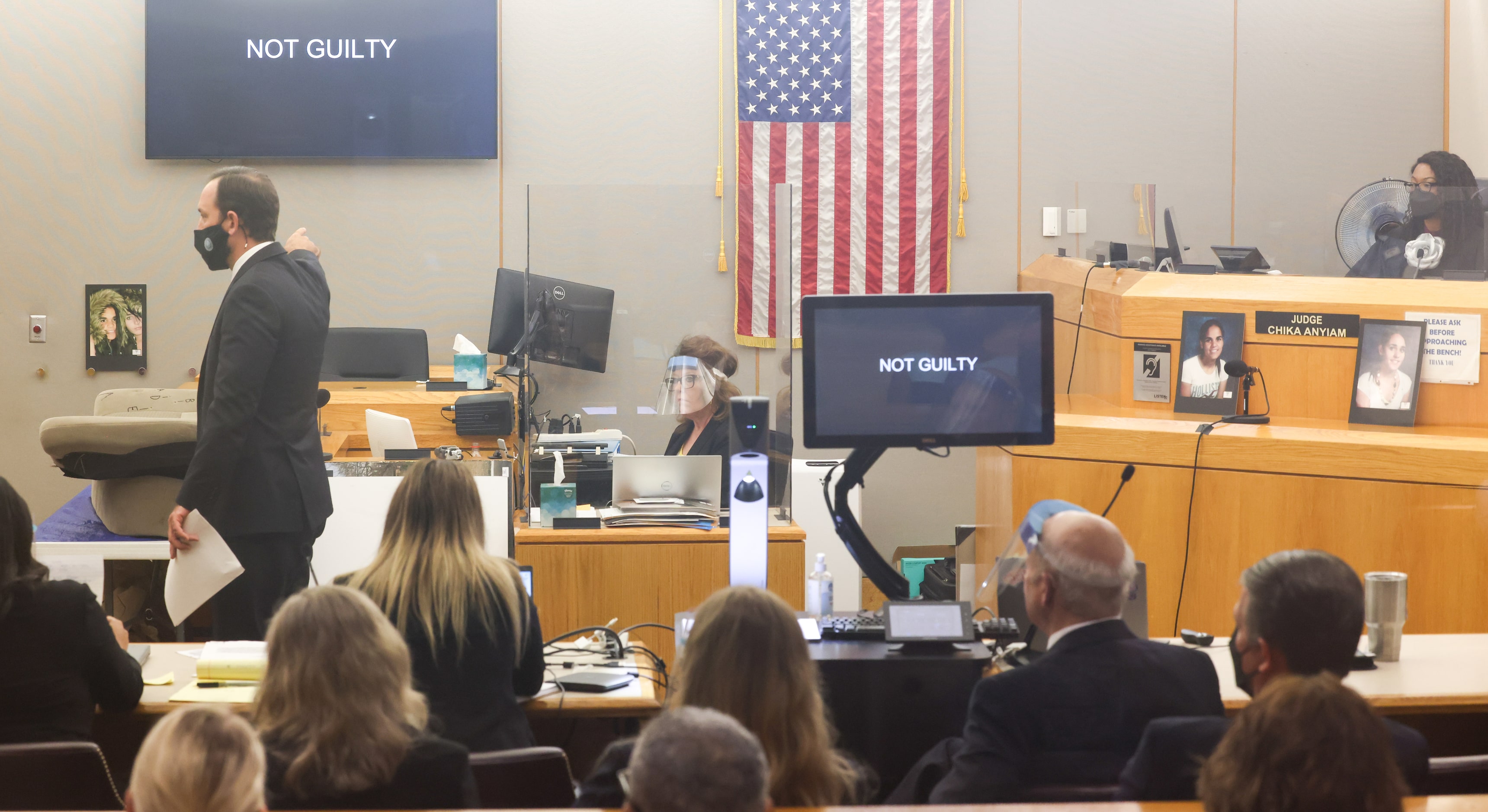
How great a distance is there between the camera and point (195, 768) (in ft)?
5.27

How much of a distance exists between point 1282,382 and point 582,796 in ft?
11.5

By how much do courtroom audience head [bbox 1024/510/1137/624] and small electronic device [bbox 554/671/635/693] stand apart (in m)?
1.02

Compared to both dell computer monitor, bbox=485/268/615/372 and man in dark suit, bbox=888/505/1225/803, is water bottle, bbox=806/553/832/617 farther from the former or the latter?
dell computer monitor, bbox=485/268/615/372

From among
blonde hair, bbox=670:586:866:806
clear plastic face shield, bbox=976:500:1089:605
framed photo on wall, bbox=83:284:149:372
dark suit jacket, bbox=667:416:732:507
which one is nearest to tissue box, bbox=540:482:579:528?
dark suit jacket, bbox=667:416:732:507

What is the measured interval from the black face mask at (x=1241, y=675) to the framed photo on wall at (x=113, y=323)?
6.56 m

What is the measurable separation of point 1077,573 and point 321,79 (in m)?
6.16

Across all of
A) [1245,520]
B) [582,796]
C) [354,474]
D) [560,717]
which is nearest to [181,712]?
[582,796]

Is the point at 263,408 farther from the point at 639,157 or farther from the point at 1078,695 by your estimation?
the point at 639,157

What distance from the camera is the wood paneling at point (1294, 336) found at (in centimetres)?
440

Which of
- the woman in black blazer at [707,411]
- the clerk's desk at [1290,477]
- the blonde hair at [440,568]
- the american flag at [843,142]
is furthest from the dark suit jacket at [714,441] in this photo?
the american flag at [843,142]

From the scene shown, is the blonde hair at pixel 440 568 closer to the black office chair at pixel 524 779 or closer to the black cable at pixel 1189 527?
the black office chair at pixel 524 779

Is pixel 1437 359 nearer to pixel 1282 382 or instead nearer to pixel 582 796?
pixel 1282 382

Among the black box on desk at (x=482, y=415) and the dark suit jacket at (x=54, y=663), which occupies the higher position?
the black box on desk at (x=482, y=415)

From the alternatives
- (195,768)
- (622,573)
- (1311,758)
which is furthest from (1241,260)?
(195,768)
